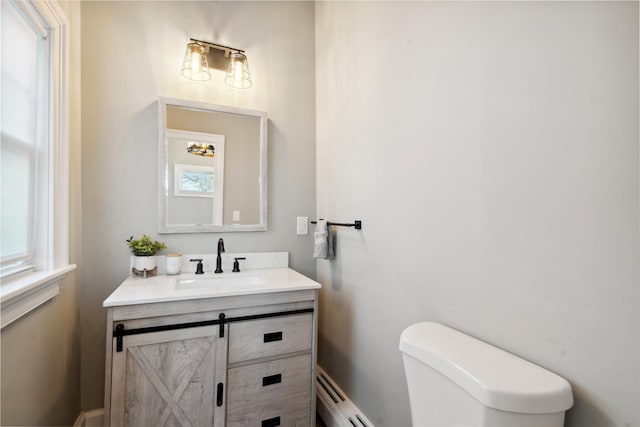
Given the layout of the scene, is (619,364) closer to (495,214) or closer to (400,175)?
(495,214)

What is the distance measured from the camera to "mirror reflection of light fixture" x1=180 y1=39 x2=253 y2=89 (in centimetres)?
174

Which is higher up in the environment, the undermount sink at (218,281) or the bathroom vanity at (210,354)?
the undermount sink at (218,281)

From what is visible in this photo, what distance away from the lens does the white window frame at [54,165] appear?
1.12 meters

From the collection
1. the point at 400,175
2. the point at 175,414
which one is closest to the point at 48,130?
the point at 175,414

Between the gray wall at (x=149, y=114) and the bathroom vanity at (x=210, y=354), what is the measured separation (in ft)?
1.00

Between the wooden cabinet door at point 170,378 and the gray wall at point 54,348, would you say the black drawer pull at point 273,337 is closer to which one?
the wooden cabinet door at point 170,378

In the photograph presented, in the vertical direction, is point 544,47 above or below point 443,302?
above

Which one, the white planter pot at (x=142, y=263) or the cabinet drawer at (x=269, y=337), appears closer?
the cabinet drawer at (x=269, y=337)

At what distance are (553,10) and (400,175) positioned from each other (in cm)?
67

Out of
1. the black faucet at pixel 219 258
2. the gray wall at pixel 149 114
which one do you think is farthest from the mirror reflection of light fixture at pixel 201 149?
the black faucet at pixel 219 258

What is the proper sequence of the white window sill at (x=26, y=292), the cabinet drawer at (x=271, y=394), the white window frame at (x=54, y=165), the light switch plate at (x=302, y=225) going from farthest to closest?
the light switch plate at (x=302, y=225), the cabinet drawer at (x=271, y=394), the white window frame at (x=54, y=165), the white window sill at (x=26, y=292)

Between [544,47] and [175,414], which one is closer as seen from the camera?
[544,47]

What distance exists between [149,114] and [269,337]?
1409 mm

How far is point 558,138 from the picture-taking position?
0.72 m
